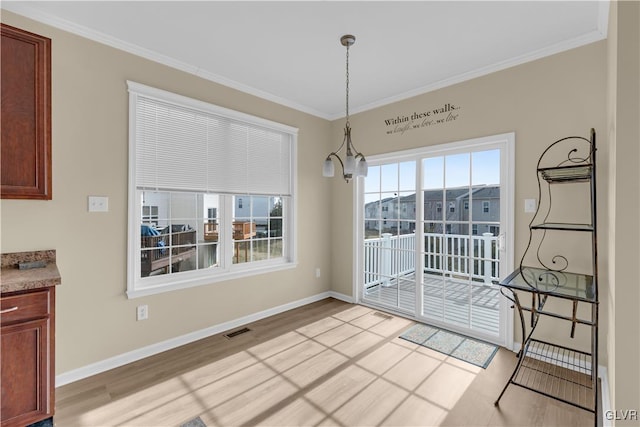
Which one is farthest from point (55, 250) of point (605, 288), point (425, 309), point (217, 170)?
point (605, 288)

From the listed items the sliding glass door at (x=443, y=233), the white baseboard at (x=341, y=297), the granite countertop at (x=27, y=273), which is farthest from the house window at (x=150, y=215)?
the white baseboard at (x=341, y=297)

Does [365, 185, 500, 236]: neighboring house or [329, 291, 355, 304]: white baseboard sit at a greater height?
[365, 185, 500, 236]: neighboring house

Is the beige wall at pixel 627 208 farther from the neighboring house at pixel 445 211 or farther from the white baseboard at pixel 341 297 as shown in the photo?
the white baseboard at pixel 341 297

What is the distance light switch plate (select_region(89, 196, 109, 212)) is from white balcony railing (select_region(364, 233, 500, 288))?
3.07 m

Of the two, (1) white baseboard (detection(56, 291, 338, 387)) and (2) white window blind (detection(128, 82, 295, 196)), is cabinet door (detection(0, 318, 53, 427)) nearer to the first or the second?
(1) white baseboard (detection(56, 291, 338, 387))

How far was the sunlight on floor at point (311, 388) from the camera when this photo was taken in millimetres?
1961

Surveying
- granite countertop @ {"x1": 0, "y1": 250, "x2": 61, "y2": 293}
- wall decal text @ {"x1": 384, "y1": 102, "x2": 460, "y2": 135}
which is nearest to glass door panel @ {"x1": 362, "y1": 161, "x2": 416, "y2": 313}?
wall decal text @ {"x1": 384, "y1": 102, "x2": 460, "y2": 135}

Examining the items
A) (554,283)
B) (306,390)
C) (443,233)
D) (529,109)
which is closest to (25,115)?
(306,390)

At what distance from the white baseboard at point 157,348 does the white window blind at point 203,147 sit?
150cm

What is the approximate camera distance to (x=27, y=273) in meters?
1.91

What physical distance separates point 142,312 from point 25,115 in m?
1.77

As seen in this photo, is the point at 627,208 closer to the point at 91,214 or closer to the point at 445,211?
the point at 445,211

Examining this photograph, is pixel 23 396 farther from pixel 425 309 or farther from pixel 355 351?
pixel 425 309

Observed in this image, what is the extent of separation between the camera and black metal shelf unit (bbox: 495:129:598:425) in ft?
6.77
